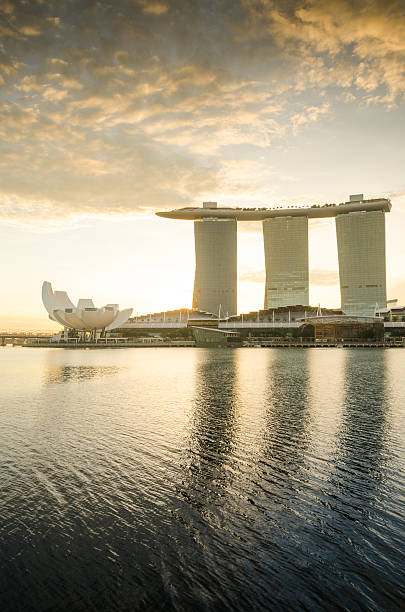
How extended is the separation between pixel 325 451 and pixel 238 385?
1655 centimetres

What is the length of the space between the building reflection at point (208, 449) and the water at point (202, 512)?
75mm

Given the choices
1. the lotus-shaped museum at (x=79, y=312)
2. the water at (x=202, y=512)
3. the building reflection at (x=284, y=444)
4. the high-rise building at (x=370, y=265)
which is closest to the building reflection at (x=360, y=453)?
the water at (x=202, y=512)

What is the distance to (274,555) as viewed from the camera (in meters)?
7.19

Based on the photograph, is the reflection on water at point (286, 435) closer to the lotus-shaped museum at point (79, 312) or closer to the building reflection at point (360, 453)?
the building reflection at point (360, 453)

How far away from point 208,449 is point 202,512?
4.57 meters

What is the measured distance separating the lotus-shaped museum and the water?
99846mm

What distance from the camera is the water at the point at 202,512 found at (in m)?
6.30

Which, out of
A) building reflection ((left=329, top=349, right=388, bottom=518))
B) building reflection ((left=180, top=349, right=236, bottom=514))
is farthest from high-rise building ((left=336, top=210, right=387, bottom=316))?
building reflection ((left=180, top=349, right=236, bottom=514))

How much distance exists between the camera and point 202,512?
881 centimetres

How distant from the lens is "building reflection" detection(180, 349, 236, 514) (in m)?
9.75

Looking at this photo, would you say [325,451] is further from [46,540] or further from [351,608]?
[46,540]

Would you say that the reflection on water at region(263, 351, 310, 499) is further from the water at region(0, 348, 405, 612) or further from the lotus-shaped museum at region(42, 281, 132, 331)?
the lotus-shaped museum at region(42, 281, 132, 331)

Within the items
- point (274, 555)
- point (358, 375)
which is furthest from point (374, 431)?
point (358, 375)

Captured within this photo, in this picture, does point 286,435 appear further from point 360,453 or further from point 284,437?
point 360,453
